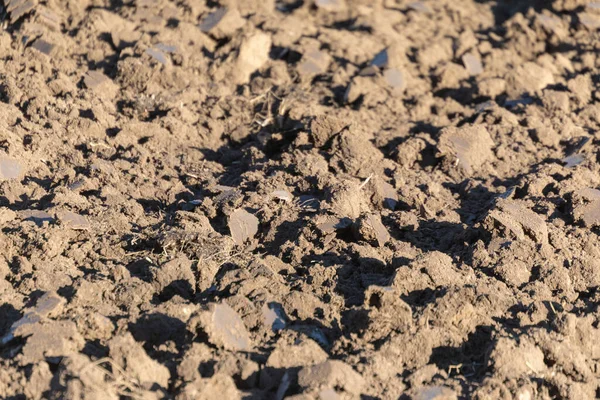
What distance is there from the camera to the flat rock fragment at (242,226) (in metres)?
4.74

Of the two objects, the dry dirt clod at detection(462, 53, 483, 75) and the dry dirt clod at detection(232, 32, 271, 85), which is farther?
the dry dirt clod at detection(462, 53, 483, 75)

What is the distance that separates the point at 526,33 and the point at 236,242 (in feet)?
13.2

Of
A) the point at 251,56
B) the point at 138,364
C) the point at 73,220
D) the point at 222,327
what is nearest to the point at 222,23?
the point at 251,56

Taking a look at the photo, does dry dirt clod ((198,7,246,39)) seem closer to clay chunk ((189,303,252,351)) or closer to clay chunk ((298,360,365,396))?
clay chunk ((189,303,252,351))

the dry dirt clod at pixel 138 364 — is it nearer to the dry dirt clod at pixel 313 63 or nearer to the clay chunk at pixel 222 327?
the clay chunk at pixel 222 327

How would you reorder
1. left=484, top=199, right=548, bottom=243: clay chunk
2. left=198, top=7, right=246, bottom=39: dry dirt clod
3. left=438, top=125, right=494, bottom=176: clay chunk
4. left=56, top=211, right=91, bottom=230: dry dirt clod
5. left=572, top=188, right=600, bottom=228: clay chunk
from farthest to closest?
1. left=198, top=7, right=246, bottom=39: dry dirt clod
2. left=438, top=125, right=494, bottom=176: clay chunk
3. left=572, top=188, right=600, bottom=228: clay chunk
4. left=484, top=199, right=548, bottom=243: clay chunk
5. left=56, top=211, right=91, bottom=230: dry dirt clod

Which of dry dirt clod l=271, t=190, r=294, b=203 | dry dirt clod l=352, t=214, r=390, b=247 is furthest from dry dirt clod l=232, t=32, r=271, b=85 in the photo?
dry dirt clod l=352, t=214, r=390, b=247

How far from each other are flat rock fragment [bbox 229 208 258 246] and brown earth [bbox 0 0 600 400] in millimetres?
12

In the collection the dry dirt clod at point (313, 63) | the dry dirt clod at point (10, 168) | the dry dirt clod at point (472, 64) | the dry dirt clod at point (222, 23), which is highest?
the dry dirt clod at point (10, 168)

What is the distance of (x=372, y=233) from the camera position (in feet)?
15.4

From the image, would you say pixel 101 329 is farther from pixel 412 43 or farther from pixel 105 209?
pixel 412 43

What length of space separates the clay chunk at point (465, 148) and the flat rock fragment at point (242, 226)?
1.50m

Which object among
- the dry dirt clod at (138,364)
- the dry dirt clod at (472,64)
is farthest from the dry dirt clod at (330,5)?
the dry dirt clod at (138,364)

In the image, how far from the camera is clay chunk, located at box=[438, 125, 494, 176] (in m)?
5.70
